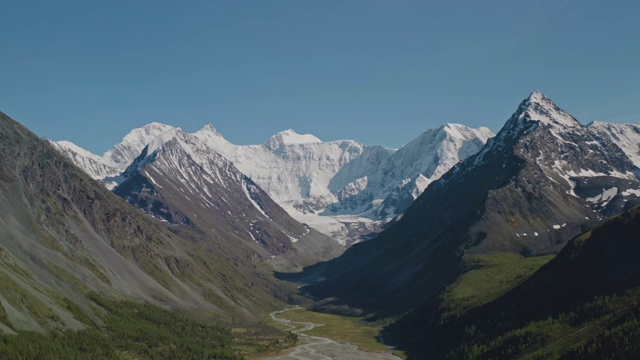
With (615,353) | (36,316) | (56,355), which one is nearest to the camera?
(615,353)

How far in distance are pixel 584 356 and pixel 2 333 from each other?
504 feet

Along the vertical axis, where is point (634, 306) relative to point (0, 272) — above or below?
below

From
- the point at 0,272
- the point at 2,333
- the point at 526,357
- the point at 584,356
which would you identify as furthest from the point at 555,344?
the point at 0,272

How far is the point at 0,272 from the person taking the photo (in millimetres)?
199250

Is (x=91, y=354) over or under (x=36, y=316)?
under

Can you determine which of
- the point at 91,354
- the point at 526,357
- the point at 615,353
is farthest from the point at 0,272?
the point at 615,353

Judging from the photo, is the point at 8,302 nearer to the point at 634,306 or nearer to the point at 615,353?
the point at 615,353

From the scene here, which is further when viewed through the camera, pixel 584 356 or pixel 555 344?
pixel 555 344

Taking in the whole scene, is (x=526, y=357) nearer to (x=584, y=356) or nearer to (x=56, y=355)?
(x=584, y=356)

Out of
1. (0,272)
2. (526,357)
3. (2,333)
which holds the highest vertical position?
(0,272)

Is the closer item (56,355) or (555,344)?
(56,355)

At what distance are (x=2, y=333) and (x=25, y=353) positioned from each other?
813 cm

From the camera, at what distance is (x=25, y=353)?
16450 cm

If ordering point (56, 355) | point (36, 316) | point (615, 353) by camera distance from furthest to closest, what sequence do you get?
point (36, 316)
point (56, 355)
point (615, 353)
